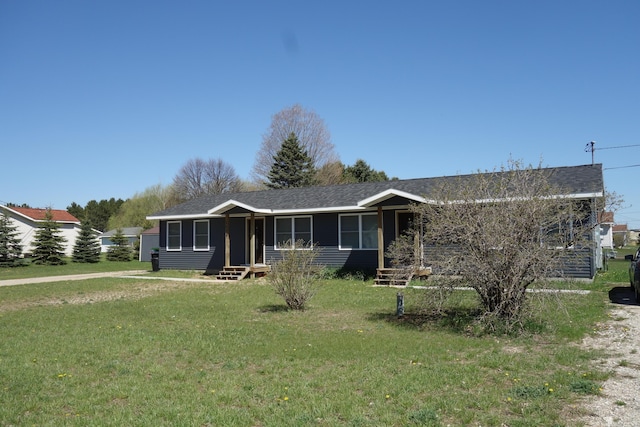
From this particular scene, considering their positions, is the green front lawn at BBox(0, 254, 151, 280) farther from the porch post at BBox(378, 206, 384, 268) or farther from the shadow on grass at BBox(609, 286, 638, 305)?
the shadow on grass at BBox(609, 286, 638, 305)

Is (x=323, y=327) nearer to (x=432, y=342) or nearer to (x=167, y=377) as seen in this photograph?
(x=432, y=342)

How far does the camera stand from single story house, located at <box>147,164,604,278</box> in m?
17.3

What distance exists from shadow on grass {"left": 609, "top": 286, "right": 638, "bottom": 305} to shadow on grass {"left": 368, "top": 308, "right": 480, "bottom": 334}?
4215 mm

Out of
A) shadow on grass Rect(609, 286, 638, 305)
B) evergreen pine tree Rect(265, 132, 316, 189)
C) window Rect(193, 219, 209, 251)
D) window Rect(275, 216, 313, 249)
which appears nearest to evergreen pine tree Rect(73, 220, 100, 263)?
window Rect(193, 219, 209, 251)

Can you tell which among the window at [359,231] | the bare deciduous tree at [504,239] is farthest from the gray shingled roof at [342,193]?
the bare deciduous tree at [504,239]

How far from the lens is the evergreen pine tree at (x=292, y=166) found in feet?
146

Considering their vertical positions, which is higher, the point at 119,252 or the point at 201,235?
the point at 201,235

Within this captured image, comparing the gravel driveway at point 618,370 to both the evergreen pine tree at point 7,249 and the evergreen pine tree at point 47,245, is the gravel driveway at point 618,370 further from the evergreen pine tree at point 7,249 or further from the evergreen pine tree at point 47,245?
the evergreen pine tree at point 47,245

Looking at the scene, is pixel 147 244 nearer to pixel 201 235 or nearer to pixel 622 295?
pixel 201 235

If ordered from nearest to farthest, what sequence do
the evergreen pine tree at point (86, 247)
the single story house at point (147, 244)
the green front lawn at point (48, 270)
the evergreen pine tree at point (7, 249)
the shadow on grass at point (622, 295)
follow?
1. the shadow on grass at point (622, 295)
2. the green front lawn at point (48, 270)
3. the evergreen pine tree at point (7, 249)
4. the evergreen pine tree at point (86, 247)
5. the single story house at point (147, 244)

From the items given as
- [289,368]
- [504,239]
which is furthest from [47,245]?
[504,239]

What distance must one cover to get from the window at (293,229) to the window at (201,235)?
4.07 meters

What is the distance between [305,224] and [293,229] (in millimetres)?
590

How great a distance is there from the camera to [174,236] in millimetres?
24297
